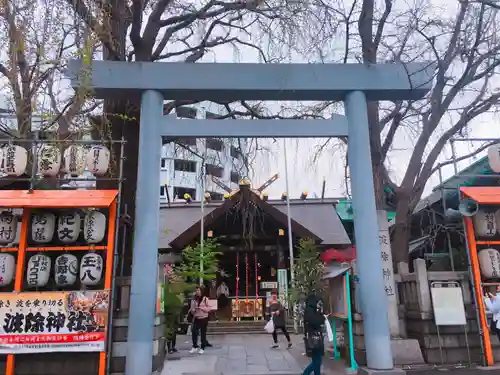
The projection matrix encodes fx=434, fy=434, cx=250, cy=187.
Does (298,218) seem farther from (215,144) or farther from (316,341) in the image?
(316,341)

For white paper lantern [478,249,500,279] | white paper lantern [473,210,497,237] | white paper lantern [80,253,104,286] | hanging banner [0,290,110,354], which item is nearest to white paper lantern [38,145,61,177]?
white paper lantern [80,253,104,286]

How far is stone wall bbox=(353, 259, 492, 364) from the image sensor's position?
8.48 m

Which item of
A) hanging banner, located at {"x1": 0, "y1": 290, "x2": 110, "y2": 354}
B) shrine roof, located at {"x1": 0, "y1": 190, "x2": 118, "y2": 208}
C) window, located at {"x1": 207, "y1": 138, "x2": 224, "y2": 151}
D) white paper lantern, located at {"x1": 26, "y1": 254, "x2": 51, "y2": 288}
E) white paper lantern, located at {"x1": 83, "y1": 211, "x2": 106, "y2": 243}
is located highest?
window, located at {"x1": 207, "y1": 138, "x2": 224, "y2": 151}

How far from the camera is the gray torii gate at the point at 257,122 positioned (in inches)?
282

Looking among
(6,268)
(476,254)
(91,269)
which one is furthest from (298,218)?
(6,268)

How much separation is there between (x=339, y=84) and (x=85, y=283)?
568 centimetres

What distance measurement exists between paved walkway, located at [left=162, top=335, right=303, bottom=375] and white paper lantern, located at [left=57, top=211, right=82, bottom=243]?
118 inches

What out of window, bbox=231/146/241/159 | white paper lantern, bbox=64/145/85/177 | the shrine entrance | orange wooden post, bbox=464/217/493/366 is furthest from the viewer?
the shrine entrance

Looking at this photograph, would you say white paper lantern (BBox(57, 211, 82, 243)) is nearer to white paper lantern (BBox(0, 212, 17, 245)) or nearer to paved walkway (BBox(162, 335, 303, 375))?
white paper lantern (BBox(0, 212, 17, 245))

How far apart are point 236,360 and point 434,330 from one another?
14.2 ft

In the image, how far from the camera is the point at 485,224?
8906 mm

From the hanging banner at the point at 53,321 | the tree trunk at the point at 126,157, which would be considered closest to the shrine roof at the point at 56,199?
the tree trunk at the point at 126,157

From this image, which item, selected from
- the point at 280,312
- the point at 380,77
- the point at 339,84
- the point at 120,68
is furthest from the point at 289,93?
the point at 280,312

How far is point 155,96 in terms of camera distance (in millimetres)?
7727
